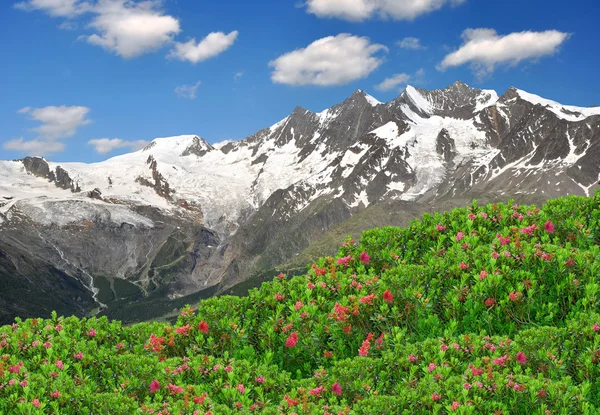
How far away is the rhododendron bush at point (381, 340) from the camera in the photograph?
15.0 metres

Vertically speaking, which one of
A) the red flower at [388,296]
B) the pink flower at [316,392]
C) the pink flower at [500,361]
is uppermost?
the red flower at [388,296]

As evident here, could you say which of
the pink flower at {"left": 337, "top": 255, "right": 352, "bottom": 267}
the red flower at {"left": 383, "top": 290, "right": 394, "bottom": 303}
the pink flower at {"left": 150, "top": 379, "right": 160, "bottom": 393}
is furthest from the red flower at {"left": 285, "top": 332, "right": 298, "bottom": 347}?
the pink flower at {"left": 337, "top": 255, "right": 352, "bottom": 267}

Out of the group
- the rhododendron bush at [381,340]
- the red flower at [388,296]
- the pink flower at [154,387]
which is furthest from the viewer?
the red flower at [388,296]

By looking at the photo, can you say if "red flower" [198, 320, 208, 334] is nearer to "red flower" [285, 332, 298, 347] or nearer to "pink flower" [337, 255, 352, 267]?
"red flower" [285, 332, 298, 347]

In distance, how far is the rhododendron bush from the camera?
15.0 metres

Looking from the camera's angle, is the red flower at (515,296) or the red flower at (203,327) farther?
the red flower at (203,327)

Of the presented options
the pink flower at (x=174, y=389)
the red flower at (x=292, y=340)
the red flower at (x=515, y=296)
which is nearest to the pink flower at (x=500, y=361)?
the red flower at (x=515, y=296)

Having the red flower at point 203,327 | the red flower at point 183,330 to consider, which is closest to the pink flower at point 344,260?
the red flower at point 203,327

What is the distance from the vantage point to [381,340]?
61.8 feet

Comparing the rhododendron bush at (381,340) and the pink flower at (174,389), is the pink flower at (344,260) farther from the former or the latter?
the pink flower at (174,389)

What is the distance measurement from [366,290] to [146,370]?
817 cm

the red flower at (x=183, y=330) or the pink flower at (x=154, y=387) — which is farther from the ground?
the red flower at (x=183, y=330)

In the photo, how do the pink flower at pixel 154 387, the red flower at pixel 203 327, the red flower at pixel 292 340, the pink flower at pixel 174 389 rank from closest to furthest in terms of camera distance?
the pink flower at pixel 174 389, the pink flower at pixel 154 387, the red flower at pixel 292 340, the red flower at pixel 203 327

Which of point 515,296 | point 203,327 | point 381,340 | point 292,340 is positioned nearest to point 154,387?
point 203,327
